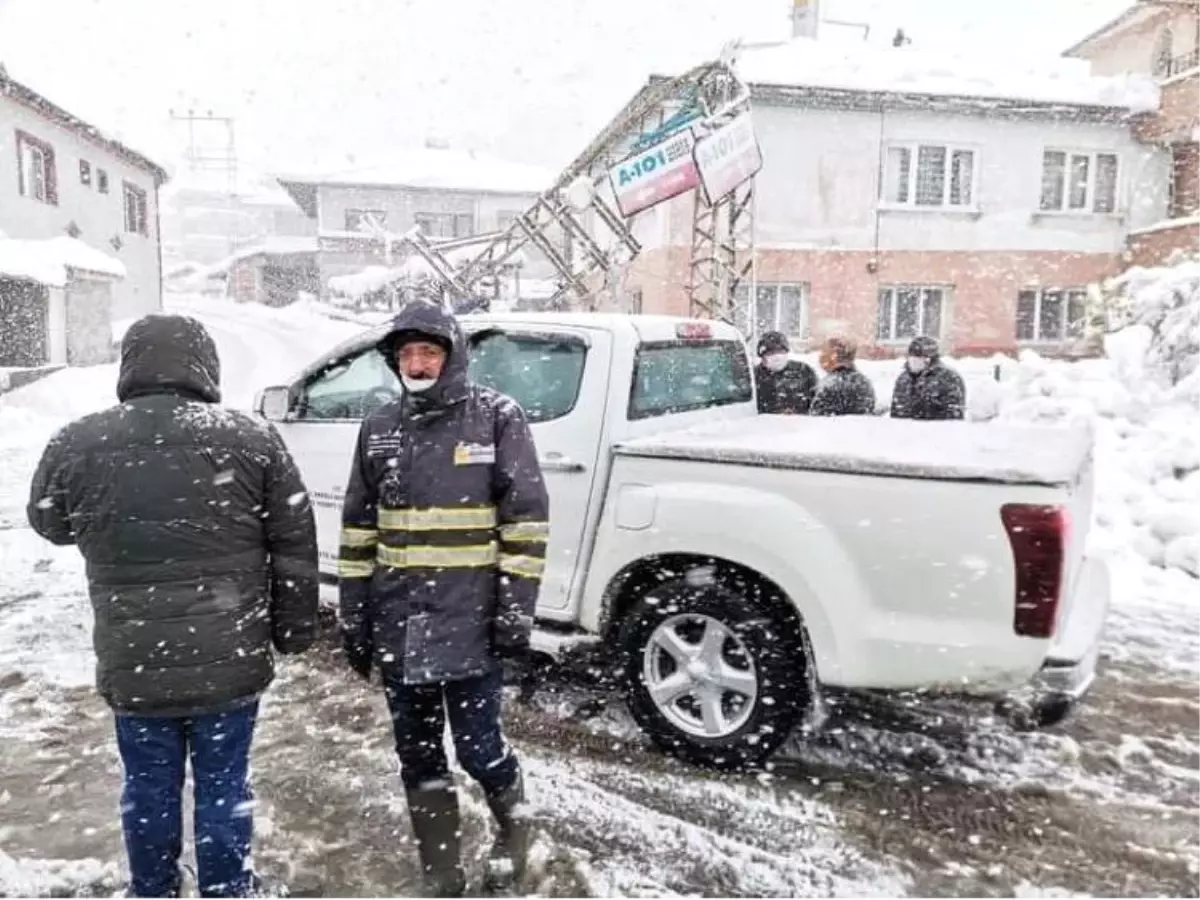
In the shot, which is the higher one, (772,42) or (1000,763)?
(772,42)

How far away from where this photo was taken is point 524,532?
2869 millimetres

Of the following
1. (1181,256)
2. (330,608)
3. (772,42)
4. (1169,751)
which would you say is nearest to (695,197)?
(772,42)

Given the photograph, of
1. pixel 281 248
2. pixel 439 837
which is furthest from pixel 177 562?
pixel 281 248

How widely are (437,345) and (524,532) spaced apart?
0.61 metres

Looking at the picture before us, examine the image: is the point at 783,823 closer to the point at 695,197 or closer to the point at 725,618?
the point at 725,618

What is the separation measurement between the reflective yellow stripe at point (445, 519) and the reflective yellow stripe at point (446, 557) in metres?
0.06

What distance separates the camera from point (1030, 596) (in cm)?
322

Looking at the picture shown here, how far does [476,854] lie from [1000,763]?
2.18m

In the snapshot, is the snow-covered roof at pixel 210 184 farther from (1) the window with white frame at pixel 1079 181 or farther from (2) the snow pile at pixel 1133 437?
(2) the snow pile at pixel 1133 437

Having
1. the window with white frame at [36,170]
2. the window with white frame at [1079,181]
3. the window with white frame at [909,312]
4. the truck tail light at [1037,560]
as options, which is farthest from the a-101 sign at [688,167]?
the window with white frame at [36,170]

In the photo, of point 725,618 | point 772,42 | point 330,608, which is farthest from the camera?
point 772,42

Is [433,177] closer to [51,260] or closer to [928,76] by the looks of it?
[51,260]

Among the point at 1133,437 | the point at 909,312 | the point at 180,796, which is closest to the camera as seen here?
the point at 180,796

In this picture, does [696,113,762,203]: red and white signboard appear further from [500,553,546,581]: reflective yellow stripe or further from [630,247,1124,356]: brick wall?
[500,553,546,581]: reflective yellow stripe
